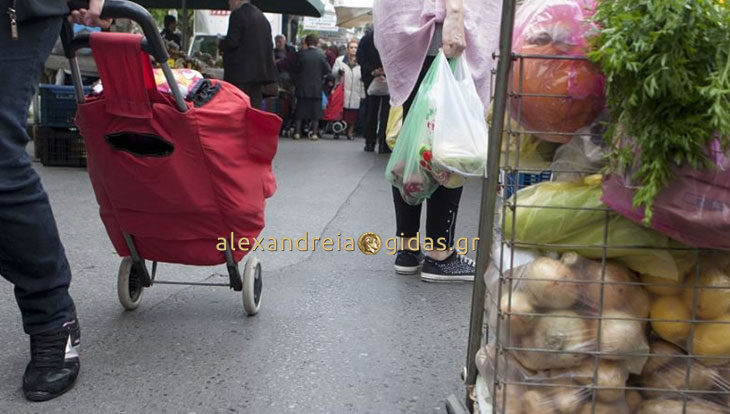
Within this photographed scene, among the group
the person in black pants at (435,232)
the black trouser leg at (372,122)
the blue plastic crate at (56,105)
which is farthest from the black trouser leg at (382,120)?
the person in black pants at (435,232)

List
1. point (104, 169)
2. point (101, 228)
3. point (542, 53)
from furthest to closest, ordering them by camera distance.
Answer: point (101, 228), point (104, 169), point (542, 53)

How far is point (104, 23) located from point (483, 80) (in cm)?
210

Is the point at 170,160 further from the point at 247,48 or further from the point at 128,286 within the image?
the point at 247,48

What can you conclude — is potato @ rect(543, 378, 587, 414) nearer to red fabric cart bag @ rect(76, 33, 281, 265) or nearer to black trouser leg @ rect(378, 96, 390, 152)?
red fabric cart bag @ rect(76, 33, 281, 265)

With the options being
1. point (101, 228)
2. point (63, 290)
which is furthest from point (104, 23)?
point (101, 228)

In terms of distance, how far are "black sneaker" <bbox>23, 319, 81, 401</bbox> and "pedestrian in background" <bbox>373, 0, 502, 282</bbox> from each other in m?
2.10

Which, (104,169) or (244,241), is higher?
(104,169)

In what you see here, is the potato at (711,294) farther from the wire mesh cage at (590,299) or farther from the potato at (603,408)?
the potato at (603,408)

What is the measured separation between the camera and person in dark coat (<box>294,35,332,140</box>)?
47.1 feet

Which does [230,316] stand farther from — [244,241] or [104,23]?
[104,23]

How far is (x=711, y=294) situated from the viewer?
1770 millimetres

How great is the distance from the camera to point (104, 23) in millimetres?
2668

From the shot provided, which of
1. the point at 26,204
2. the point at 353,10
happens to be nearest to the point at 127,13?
the point at 26,204

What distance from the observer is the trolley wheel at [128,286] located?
332 centimetres
